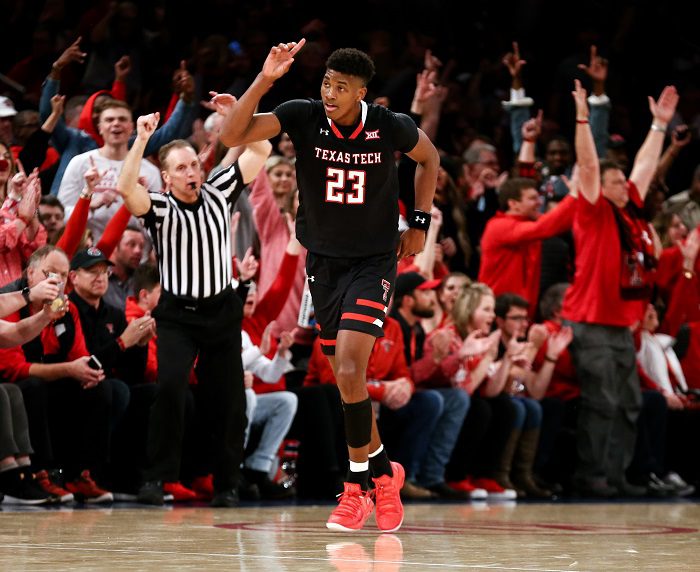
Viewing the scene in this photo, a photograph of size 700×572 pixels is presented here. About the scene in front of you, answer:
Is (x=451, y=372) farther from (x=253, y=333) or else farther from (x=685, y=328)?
(x=685, y=328)

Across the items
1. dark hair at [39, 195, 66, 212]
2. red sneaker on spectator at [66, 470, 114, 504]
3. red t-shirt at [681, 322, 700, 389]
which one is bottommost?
red sneaker on spectator at [66, 470, 114, 504]

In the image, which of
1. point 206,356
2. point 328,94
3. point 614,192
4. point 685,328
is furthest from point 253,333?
point 685,328

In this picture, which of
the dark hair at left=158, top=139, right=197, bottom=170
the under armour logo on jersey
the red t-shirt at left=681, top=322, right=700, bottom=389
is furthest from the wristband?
the red t-shirt at left=681, top=322, right=700, bottom=389

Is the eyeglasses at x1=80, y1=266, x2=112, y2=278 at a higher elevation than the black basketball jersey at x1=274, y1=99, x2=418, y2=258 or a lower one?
lower

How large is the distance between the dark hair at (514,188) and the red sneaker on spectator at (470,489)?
212 cm

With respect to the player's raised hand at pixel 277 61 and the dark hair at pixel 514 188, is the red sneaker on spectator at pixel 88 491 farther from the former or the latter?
the dark hair at pixel 514 188

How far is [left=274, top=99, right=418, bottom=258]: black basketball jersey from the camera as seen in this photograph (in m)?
5.71

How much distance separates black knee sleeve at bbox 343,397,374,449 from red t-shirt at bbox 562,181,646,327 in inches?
164

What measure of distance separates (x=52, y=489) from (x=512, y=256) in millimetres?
4283

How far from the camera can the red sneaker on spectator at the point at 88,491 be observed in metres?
7.38

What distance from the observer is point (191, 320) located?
7.26 m

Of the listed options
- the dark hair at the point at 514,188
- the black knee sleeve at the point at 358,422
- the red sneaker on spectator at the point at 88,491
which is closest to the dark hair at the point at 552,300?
the dark hair at the point at 514,188

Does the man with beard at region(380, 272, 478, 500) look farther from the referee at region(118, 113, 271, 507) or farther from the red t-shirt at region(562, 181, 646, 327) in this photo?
the referee at region(118, 113, 271, 507)

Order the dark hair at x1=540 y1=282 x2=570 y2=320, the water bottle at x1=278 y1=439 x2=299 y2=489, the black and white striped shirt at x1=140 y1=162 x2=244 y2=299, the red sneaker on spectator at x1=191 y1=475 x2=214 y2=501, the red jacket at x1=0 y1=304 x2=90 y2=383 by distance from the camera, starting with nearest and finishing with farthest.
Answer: the red jacket at x1=0 y1=304 x2=90 y2=383 → the black and white striped shirt at x1=140 y1=162 x2=244 y2=299 → the red sneaker on spectator at x1=191 y1=475 x2=214 y2=501 → the water bottle at x1=278 y1=439 x2=299 y2=489 → the dark hair at x1=540 y1=282 x2=570 y2=320
